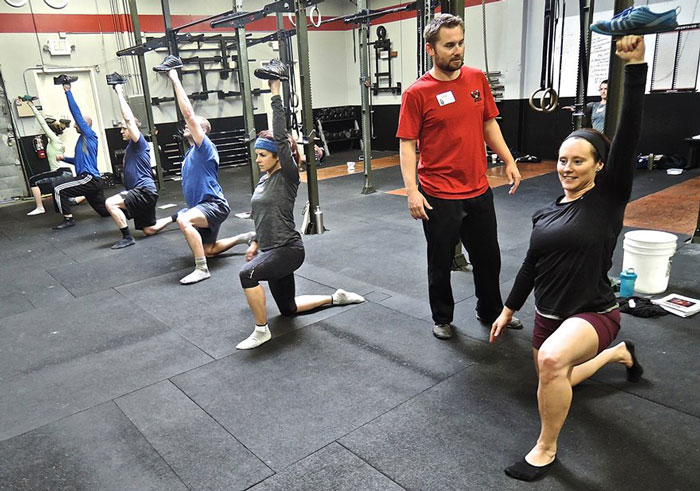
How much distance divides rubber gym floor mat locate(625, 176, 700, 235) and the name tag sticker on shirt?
3.08 metres

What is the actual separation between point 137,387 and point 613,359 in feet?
7.20

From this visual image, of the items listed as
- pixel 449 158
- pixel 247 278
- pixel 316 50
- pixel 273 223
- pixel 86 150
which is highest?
pixel 316 50

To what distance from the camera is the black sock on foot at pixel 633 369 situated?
229 cm

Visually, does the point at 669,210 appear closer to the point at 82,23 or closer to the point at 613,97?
the point at 613,97

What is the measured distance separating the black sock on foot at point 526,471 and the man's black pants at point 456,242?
3.66 ft

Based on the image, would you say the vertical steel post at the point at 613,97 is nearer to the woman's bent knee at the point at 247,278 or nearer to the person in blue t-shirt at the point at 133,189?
the woman's bent knee at the point at 247,278

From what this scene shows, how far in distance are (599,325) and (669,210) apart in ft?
14.0

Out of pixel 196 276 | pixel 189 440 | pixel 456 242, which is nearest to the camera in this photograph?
pixel 189 440

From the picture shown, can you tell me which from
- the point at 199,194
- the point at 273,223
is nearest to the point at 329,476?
the point at 273,223

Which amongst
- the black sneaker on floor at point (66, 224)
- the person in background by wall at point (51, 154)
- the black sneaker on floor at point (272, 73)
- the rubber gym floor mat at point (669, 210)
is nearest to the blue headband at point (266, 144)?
the black sneaker on floor at point (272, 73)

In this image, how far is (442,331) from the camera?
9.44 feet

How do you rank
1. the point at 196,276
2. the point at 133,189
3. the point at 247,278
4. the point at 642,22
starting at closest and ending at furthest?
the point at 642,22 < the point at 247,278 < the point at 196,276 < the point at 133,189

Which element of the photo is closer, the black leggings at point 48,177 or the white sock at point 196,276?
the white sock at point 196,276

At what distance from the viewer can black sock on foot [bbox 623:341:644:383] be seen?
7.53 ft
